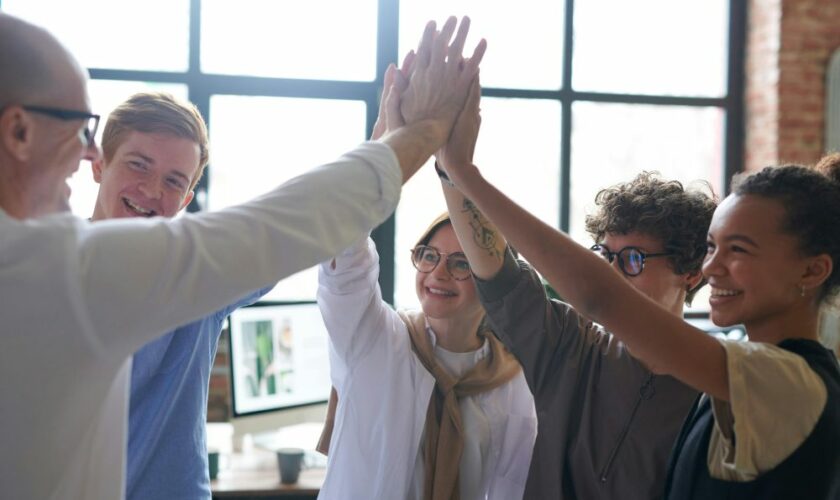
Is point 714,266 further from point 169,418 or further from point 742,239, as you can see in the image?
point 169,418

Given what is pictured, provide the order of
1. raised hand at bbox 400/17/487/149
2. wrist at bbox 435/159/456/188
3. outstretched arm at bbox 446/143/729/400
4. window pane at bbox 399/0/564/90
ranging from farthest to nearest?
1. window pane at bbox 399/0/564/90
2. wrist at bbox 435/159/456/188
3. raised hand at bbox 400/17/487/149
4. outstretched arm at bbox 446/143/729/400

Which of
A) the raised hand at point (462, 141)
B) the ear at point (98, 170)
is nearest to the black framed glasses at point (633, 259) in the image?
the raised hand at point (462, 141)

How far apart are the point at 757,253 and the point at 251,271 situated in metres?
0.73

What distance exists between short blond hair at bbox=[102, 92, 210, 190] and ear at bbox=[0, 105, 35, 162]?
27.9 inches

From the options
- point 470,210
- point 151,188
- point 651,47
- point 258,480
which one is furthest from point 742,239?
point 651,47

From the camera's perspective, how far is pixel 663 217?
1745mm

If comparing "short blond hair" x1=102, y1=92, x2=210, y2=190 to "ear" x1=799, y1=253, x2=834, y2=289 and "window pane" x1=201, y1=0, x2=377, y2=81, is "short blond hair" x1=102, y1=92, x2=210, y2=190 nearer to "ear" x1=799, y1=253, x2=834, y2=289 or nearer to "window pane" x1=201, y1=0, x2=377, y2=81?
"ear" x1=799, y1=253, x2=834, y2=289

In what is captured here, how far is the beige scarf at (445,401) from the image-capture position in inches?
70.0

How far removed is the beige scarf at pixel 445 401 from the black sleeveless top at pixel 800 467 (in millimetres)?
598

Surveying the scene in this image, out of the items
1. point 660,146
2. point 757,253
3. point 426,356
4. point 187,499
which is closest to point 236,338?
point 426,356

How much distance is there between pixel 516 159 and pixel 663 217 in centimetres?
298

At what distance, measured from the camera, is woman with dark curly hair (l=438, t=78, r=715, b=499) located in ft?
5.10

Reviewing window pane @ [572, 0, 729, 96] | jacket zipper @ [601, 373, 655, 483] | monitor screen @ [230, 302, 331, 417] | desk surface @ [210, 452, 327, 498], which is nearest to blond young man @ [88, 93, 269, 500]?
jacket zipper @ [601, 373, 655, 483]

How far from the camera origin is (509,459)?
182 cm
